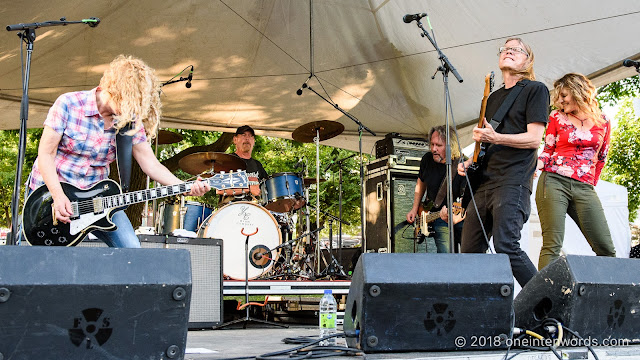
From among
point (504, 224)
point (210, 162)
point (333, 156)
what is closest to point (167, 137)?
point (210, 162)

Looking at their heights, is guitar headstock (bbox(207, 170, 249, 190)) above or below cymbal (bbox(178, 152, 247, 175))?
below

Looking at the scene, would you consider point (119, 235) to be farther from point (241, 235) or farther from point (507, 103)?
point (241, 235)

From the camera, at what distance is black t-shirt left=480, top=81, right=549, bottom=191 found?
3592 mm

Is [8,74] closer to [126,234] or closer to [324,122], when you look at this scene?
[324,122]

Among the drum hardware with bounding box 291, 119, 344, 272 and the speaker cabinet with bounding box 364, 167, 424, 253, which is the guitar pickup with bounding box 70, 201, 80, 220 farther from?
the drum hardware with bounding box 291, 119, 344, 272

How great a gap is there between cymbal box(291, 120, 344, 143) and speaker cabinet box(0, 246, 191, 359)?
6.23 m

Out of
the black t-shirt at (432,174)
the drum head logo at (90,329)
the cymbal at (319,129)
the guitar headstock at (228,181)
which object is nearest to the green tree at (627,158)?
the cymbal at (319,129)

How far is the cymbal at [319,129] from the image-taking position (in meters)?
8.28

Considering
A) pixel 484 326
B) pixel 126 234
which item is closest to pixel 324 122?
pixel 126 234

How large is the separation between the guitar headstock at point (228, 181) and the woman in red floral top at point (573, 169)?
2.10 m

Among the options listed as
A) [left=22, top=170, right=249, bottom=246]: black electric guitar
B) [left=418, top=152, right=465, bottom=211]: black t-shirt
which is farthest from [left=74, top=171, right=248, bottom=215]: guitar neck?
[left=418, top=152, right=465, bottom=211]: black t-shirt

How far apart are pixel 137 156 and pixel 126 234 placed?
472 mm

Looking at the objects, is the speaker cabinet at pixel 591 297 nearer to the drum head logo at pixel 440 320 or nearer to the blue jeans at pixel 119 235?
the drum head logo at pixel 440 320

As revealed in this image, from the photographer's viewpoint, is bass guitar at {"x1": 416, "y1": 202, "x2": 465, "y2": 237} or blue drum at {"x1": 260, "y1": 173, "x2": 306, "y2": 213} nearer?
bass guitar at {"x1": 416, "y1": 202, "x2": 465, "y2": 237}
